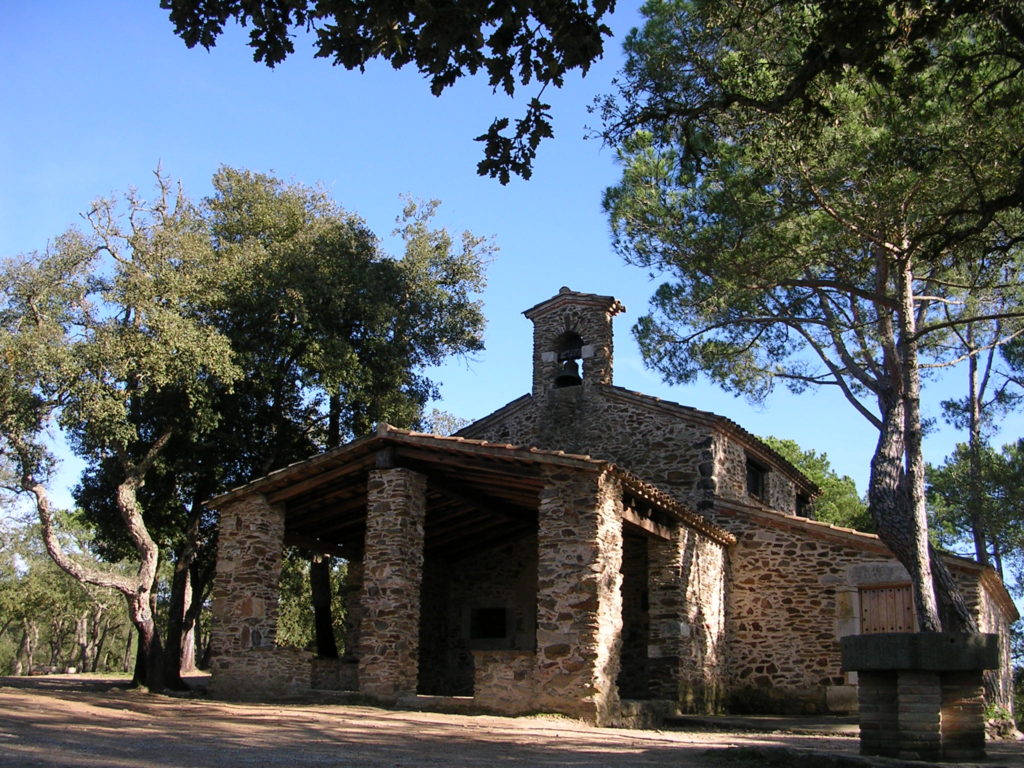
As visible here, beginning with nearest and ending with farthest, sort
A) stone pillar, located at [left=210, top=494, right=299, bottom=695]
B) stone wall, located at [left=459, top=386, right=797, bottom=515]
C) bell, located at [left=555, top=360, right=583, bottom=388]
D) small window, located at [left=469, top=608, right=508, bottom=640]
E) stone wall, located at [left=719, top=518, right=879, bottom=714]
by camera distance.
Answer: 1. stone pillar, located at [left=210, top=494, right=299, bottom=695]
2. stone wall, located at [left=719, top=518, right=879, bottom=714]
3. stone wall, located at [left=459, top=386, right=797, bottom=515]
4. small window, located at [left=469, top=608, right=508, bottom=640]
5. bell, located at [left=555, top=360, right=583, bottom=388]

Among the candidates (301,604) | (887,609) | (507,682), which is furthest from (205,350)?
(301,604)

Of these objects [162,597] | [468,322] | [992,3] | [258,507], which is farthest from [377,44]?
[162,597]

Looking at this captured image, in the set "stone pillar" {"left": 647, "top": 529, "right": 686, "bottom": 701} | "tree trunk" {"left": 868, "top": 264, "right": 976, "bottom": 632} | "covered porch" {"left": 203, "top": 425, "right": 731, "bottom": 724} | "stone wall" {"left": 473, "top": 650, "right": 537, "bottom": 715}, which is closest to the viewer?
"tree trunk" {"left": 868, "top": 264, "right": 976, "bottom": 632}

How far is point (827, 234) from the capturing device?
1316 centimetres

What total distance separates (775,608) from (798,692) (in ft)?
4.83

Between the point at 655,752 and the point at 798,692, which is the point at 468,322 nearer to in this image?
the point at 798,692

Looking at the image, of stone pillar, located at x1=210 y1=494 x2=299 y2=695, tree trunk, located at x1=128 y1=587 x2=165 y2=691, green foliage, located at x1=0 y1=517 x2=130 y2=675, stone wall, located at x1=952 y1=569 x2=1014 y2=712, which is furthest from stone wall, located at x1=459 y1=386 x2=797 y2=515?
green foliage, located at x1=0 y1=517 x2=130 y2=675

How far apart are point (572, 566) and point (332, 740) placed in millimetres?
4351

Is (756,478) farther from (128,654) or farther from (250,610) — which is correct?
(128,654)

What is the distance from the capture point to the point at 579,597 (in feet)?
39.7

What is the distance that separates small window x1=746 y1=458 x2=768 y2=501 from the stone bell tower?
13.0 feet

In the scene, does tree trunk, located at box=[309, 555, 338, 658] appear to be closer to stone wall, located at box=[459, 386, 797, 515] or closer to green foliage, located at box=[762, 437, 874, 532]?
stone wall, located at box=[459, 386, 797, 515]

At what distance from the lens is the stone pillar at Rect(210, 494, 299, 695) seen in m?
14.1

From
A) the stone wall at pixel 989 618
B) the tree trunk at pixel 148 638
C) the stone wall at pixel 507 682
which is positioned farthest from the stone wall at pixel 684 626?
the tree trunk at pixel 148 638
